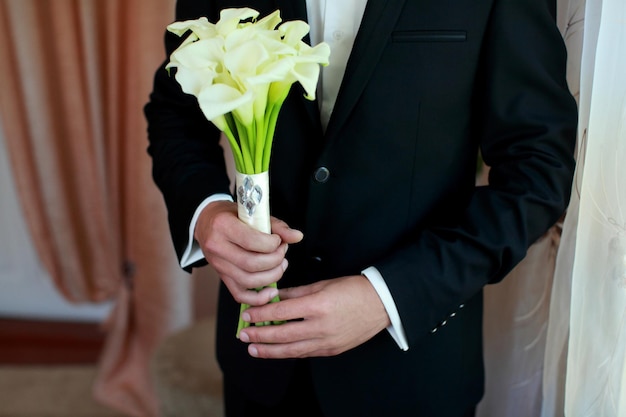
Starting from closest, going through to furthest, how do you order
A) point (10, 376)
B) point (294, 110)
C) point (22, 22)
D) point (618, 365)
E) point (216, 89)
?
point (216, 89)
point (618, 365)
point (294, 110)
point (22, 22)
point (10, 376)

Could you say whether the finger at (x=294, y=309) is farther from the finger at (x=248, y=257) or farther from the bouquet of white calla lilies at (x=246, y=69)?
the bouquet of white calla lilies at (x=246, y=69)

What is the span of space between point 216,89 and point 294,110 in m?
0.25

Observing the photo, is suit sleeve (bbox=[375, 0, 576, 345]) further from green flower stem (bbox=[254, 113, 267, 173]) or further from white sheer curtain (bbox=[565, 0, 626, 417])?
green flower stem (bbox=[254, 113, 267, 173])

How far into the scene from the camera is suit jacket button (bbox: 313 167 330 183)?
2.93 ft

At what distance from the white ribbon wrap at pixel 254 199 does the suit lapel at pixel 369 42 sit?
0.59 feet

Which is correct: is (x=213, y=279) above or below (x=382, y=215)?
below

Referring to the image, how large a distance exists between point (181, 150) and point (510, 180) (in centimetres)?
55

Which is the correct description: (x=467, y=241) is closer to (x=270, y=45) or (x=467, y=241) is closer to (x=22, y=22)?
(x=270, y=45)

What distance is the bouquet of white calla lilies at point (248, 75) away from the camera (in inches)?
27.0

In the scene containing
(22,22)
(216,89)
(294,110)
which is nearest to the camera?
(216,89)

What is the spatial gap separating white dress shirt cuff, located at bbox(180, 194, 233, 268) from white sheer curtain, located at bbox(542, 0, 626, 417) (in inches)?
21.0

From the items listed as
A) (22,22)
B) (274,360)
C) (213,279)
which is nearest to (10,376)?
(213,279)

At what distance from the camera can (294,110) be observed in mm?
931

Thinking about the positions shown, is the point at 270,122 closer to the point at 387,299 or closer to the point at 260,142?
the point at 260,142
